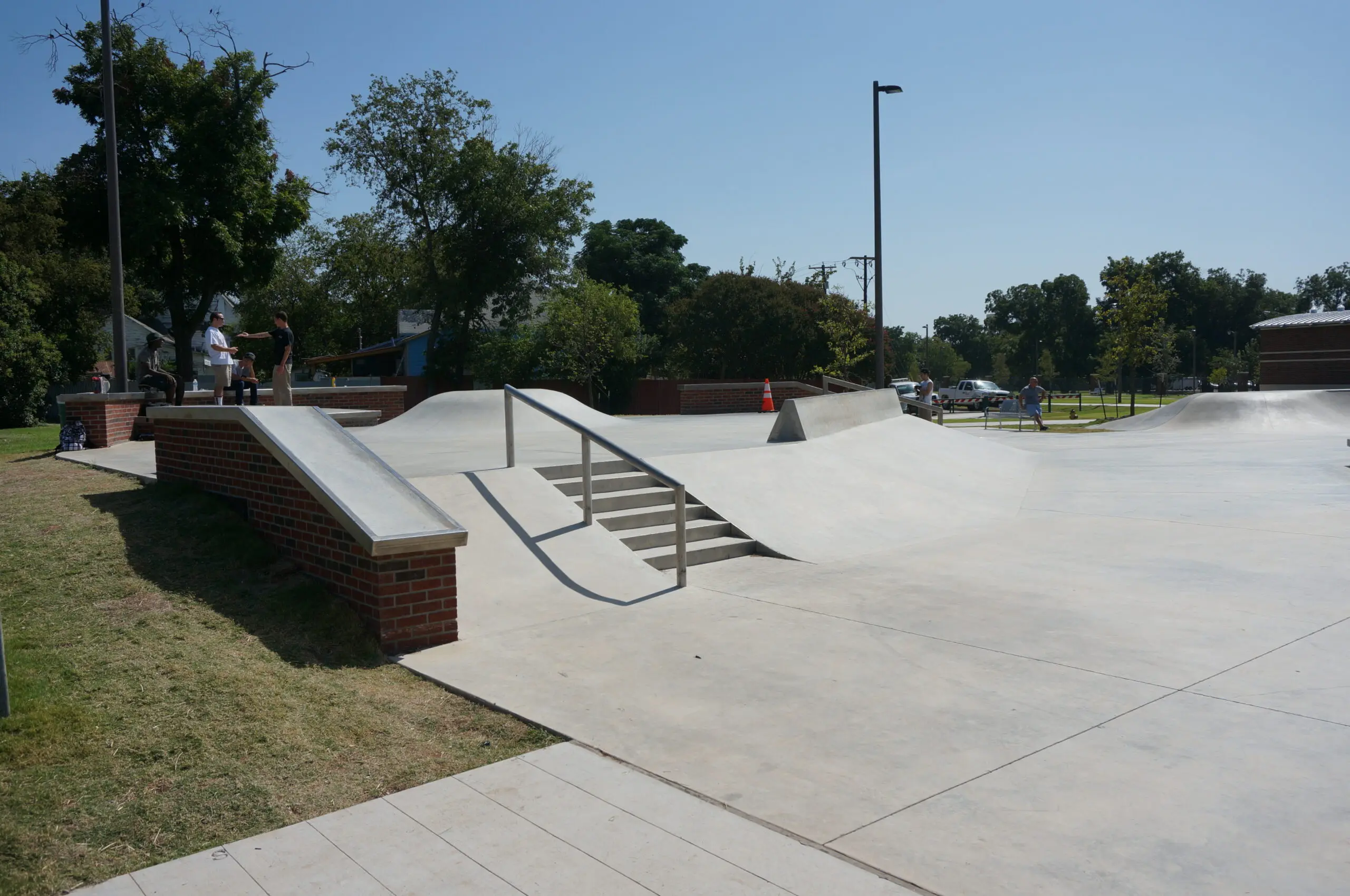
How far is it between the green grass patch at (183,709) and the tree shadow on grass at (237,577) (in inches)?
0.6

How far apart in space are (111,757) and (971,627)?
17.1ft

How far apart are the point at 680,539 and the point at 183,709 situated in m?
4.20

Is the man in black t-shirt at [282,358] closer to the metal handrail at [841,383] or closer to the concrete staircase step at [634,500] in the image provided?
the concrete staircase step at [634,500]

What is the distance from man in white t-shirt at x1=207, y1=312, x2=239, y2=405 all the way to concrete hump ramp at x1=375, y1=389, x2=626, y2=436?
14.1 feet

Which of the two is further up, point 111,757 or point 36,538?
point 36,538

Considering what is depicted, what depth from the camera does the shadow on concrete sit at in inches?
294

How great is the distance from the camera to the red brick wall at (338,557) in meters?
6.02

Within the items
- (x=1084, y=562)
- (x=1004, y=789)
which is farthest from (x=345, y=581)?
(x=1084, y=562)

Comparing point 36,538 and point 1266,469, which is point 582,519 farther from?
point 1266,469

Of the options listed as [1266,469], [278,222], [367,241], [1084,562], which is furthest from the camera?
[367,241]

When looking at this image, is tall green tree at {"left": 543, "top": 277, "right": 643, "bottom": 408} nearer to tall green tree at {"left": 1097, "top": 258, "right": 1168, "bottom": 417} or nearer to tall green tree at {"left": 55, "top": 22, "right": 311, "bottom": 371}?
tall green tree at {"left": 55, "top": 22, "right": 311, "bottom": 371}

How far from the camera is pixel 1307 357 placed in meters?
36.9

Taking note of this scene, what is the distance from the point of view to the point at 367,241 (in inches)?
1836

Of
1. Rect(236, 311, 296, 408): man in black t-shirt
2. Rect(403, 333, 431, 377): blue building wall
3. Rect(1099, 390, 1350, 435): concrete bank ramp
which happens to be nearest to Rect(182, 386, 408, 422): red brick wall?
Rect(236, 311, 296, 408): man in black t-shirt
